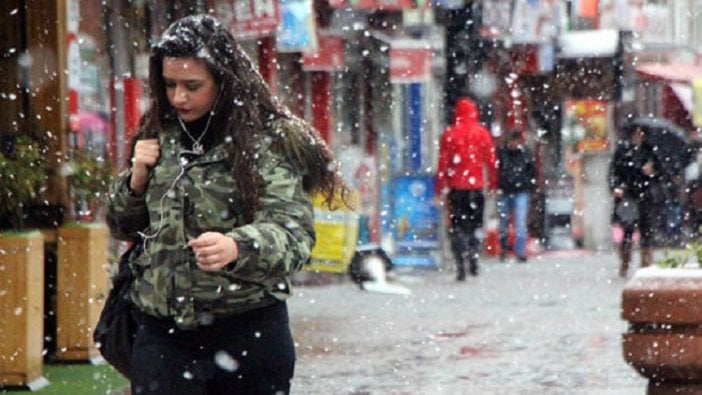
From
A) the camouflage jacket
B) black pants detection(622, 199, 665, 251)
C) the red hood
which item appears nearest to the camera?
the camouflage jacket

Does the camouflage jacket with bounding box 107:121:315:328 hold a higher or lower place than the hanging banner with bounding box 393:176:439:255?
higher

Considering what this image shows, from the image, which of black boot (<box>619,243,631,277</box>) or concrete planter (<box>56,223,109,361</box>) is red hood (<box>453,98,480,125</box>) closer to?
black boot (<box>619,243,631,277</box>)

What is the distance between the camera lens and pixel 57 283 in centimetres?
1152

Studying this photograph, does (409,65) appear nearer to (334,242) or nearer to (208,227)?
(334,242)

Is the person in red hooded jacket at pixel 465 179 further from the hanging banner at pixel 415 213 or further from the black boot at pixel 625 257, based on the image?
the hanging banner at pixel 415 213

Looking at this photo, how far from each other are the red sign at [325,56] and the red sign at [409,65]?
698mm

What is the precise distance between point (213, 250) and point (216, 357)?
17.4 inches

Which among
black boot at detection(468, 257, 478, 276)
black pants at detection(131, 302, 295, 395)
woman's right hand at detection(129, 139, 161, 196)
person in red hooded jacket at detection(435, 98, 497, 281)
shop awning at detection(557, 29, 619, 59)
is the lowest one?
black boot at detection(468, 257, 478, 276)

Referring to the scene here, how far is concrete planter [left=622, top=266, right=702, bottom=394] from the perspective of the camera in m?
8.17

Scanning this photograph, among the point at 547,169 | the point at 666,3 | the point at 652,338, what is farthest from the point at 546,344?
the point at 666,3

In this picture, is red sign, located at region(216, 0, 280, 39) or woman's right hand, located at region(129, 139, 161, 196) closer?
woman's right hand, located at region(129, 139, 161, 196)

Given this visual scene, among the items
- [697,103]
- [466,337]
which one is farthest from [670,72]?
[466,337]

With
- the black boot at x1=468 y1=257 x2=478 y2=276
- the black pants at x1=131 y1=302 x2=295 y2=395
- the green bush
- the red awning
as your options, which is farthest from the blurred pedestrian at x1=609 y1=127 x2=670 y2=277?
the red awning

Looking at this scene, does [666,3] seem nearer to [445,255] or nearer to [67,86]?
[445,255]
